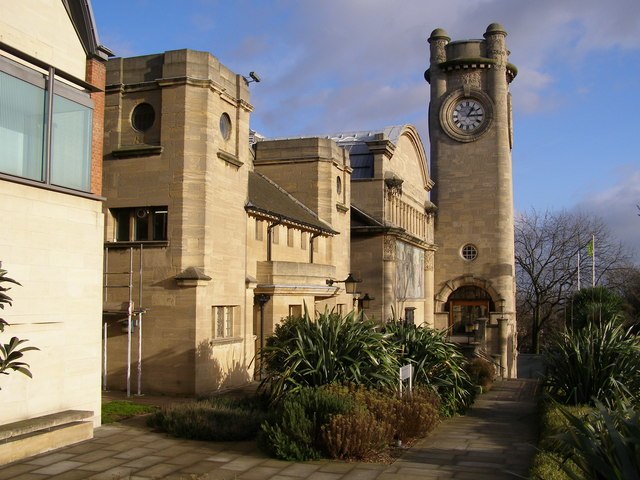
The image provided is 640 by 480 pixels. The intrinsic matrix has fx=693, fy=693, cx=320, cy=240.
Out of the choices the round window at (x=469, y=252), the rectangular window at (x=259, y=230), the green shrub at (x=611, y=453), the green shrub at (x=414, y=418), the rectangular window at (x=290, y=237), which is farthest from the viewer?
the round window at (x=469, y=252)

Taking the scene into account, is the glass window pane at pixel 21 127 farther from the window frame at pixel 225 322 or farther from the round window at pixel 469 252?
the round window at pixel 469 252

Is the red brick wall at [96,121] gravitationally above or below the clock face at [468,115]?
below

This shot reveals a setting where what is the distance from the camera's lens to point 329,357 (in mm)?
14367

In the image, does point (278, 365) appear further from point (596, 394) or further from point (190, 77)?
point (190, 77)

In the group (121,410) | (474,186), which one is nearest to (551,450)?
(121,410)

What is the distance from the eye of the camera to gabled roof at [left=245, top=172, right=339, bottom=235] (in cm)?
2231

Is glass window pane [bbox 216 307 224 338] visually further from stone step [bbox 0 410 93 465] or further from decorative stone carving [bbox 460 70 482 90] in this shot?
decorative stone carving [bbox 460 70 482 90]

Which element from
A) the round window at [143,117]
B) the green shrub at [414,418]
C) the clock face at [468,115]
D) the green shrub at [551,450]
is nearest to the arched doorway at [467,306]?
the clock face at [468,115]

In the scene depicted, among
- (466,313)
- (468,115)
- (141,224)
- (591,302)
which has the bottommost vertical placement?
(466,313)

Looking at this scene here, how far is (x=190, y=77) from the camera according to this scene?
1853 centimetres

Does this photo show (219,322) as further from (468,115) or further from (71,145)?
(468,115)

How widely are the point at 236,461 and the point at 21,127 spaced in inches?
261

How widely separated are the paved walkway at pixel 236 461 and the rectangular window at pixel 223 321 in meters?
5.55

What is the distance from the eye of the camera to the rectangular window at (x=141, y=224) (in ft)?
61.4
